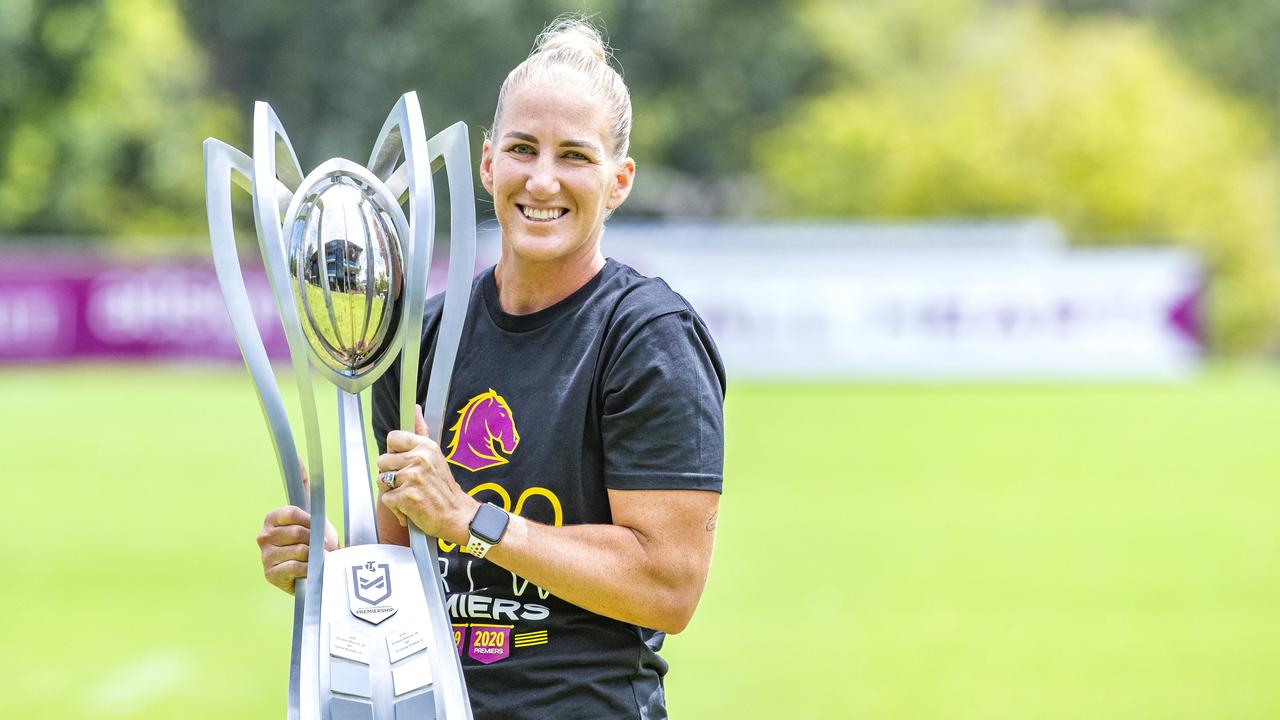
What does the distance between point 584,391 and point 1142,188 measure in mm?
26425

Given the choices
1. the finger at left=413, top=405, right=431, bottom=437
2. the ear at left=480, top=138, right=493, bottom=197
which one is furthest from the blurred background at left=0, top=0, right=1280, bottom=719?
the finger at left=413, top=405, right=431, bottom=437

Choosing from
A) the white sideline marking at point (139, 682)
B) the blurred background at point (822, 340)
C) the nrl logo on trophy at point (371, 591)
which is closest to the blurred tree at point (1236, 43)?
the blurred background at point (822, 340)

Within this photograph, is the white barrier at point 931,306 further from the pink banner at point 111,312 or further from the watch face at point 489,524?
the watch face at point 489,524

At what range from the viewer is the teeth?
Answer: 2.26 meters

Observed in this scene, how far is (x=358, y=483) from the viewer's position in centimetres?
223

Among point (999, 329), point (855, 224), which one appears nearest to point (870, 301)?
point (999, 329)

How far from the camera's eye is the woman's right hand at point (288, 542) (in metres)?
2.26

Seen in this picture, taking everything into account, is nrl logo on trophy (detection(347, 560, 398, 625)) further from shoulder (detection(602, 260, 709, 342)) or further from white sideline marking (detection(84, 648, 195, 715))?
white sideline marking (detection(84, 648, 195, 715))

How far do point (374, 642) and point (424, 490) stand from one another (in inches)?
8.5

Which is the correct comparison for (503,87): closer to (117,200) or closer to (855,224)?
(855,224)

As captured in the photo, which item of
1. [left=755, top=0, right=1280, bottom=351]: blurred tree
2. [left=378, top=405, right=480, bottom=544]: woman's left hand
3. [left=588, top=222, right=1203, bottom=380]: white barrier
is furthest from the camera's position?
[left=755, top=0, right=1280, bottom=351]: blurred tree

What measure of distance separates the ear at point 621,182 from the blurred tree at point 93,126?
27.7m

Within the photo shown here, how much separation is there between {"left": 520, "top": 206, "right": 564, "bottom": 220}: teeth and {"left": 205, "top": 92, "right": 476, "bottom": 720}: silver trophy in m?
0.09

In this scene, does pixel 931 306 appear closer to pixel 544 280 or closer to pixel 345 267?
pixel 544 280
